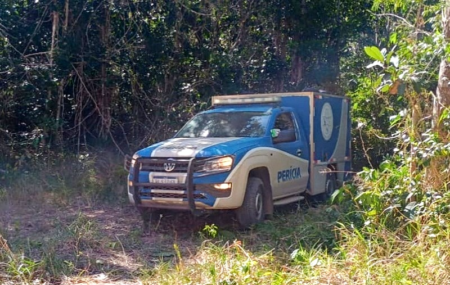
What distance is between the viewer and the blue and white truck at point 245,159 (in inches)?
345

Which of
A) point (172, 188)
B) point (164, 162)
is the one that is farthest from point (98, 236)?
point (164, 162)

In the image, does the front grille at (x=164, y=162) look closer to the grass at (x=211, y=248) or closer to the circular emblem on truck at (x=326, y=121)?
the grass at (x=211, y=248)

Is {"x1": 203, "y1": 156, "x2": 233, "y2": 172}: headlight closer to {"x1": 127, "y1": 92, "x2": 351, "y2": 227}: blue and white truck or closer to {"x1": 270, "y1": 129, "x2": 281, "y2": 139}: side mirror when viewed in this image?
{"x1": 127, "y1": 92, "x2": 351, "y2": 227}: blue and white truck

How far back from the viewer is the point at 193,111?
14500 mm

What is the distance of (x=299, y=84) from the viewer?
626 inches

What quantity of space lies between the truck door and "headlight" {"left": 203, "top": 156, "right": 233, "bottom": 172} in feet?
3.64

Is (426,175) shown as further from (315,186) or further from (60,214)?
(60,214)

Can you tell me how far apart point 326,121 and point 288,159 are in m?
1.81

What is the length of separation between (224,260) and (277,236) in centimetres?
188

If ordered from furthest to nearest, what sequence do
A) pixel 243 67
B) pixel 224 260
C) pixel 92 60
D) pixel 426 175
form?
pixel 243 67 < pixel 92 60 < pixel 426 175 < pixel 224 260

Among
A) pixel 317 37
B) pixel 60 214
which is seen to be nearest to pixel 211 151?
pixel 60 214

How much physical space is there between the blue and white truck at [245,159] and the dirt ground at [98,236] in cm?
46

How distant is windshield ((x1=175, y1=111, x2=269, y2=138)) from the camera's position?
9.89 m

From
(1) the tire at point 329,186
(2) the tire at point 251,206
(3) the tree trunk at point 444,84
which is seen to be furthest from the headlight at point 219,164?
(1) the tire at point 329,186
